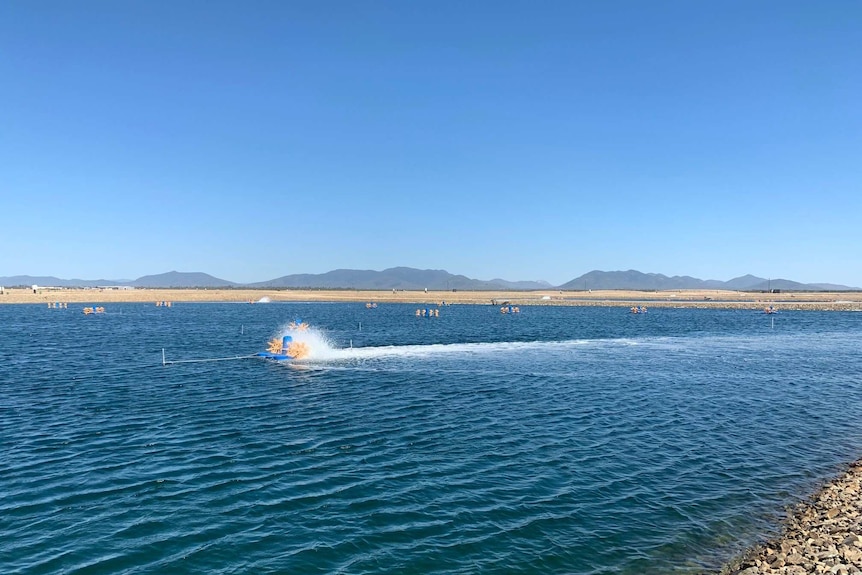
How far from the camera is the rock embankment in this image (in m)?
13.3

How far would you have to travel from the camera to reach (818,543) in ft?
48.4

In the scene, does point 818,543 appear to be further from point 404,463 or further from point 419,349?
point 419,349

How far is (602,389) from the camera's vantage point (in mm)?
38656

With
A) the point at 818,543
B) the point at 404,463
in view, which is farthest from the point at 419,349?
the point at 818,543

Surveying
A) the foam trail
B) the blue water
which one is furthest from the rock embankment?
the foam trail

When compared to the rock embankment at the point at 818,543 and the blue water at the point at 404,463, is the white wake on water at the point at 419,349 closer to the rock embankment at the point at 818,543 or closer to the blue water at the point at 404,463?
the blue water at the point at 404,463

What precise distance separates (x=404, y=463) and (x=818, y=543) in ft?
45.1

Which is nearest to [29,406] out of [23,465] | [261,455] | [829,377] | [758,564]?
[23,465]

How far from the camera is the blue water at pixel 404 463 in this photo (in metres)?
14.9

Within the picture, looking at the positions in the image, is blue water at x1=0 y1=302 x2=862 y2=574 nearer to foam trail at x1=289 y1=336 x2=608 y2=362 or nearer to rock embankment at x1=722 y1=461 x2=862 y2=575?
rock embankment at x1=722 y1=461 x2=862 y2=575

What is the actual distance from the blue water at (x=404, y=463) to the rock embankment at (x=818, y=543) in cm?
74

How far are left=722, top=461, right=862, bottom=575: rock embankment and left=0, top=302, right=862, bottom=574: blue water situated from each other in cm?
74

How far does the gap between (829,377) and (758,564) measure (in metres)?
40.1

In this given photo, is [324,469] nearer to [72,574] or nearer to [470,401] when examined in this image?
[72,574]
